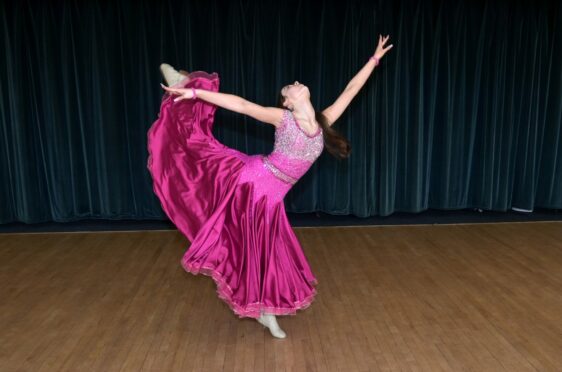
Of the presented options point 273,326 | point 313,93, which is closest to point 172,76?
point 273,326

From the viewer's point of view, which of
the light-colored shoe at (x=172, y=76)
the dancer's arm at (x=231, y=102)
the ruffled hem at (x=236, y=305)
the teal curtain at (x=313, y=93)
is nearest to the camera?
the dancer's arm at (x=231, y=102)

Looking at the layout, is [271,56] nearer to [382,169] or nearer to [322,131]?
[382,169]

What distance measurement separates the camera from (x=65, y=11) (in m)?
4.55

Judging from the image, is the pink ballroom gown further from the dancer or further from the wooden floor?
the wooden floor

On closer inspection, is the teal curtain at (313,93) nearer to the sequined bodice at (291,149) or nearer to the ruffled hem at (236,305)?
the sequined bodice at (291,149)

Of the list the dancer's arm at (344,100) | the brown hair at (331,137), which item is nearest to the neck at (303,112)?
→ the brown hair at (331,137)

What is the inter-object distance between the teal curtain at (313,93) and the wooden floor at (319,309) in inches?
23.9

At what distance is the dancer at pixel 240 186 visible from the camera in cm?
269

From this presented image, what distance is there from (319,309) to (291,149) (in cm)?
114

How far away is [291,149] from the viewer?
2.69m

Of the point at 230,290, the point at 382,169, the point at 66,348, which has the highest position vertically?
the point at 382,169

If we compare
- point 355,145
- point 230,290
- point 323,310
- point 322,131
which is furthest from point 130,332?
point 355,145

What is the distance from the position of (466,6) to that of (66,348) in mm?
4531

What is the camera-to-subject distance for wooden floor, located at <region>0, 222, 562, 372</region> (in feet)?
8.64
